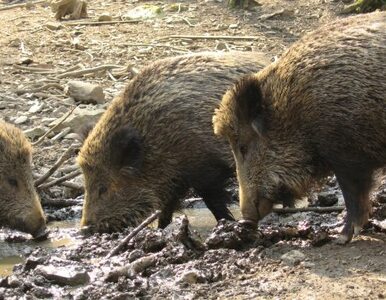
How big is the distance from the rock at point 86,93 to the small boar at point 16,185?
282cm

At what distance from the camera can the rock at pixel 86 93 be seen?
12195 mm

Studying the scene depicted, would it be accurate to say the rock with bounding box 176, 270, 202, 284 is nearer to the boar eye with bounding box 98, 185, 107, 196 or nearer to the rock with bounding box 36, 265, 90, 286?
the rock with bounding box 36, 265, 90, 286

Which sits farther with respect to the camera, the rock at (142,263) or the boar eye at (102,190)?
the boar eye at (102,190)

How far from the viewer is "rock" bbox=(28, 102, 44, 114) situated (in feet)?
40.1

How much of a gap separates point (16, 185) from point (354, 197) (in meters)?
3.39

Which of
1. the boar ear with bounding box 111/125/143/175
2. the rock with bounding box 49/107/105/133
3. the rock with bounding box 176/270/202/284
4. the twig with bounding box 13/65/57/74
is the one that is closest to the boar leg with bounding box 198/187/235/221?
the boar ear with bounding box 111/125/143/175

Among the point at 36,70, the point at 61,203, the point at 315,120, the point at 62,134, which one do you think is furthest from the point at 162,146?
the point at 36,70

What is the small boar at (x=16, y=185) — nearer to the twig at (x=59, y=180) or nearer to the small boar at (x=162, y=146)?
the small boar at (x=162, y=146)

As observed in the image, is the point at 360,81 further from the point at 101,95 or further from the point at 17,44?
the point at 17,44

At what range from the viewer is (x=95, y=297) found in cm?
646

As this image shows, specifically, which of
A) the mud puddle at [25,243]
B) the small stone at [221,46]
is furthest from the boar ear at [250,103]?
the small stone at [221,46]

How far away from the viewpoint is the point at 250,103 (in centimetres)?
765

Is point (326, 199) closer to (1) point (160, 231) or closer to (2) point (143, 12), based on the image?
(1) point (160, 231)

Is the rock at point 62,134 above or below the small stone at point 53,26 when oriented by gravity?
below
